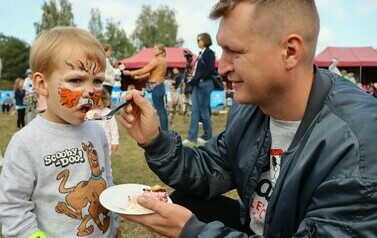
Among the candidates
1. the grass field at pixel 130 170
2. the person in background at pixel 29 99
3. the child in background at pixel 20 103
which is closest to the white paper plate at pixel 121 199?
the grass field at pixel 130 170

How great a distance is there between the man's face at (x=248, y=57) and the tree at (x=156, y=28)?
5292cm

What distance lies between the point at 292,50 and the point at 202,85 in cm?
596

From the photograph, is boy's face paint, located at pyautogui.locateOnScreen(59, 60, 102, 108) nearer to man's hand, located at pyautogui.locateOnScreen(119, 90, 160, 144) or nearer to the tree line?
man's hand, located at pyautogui.locateOnScreen(119, 90, 160, 144)

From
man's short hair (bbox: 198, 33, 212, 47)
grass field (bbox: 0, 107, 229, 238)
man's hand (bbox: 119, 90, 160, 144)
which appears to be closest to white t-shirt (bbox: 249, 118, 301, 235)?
man's hand (bbox: 119, 90, 160, 144)

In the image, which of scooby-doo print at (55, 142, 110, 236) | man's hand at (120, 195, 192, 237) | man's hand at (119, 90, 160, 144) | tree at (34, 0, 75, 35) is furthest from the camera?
tree at (34, 0, 75, 35)

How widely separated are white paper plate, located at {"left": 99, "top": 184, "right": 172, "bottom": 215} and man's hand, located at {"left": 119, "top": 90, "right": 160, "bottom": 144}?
27 cm

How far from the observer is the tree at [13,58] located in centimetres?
5153

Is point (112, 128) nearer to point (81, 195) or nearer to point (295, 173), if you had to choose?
point (81, 195)

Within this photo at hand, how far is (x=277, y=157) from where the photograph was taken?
1987mm

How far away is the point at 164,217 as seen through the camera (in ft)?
5.68

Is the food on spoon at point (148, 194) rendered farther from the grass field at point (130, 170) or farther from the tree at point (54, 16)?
the tree at point (54, 16)

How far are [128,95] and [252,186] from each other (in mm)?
777

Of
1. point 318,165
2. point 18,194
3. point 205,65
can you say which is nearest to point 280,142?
point 318,165

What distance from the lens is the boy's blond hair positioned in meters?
1.87
